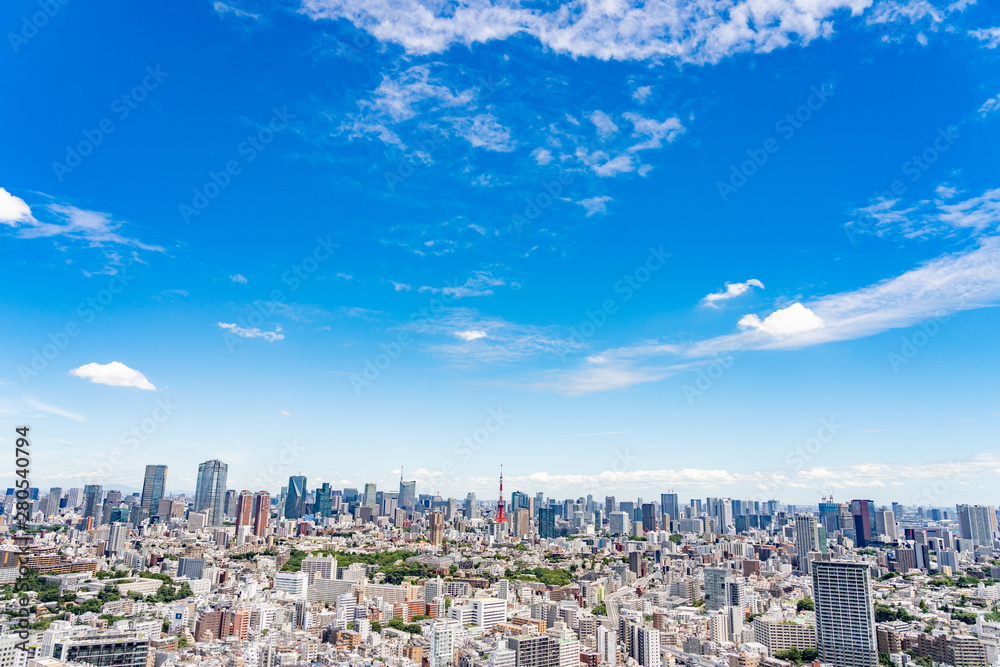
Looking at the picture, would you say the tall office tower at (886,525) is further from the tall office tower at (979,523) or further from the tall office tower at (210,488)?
the tall office tower at (210,488)

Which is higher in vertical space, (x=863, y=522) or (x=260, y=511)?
(x=863, y=522)

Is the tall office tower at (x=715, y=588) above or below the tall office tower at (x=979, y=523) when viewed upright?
below

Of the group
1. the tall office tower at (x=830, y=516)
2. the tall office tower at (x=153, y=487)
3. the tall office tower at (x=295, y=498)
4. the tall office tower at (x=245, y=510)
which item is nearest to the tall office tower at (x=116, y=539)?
the tall office tower at (x=245, y=510)

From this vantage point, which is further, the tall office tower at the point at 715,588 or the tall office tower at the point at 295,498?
the tall office tower at the point at 295,498

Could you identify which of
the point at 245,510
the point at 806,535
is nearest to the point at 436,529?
the point at 245,510

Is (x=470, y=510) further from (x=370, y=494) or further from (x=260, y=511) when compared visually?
(x=260, y=511)

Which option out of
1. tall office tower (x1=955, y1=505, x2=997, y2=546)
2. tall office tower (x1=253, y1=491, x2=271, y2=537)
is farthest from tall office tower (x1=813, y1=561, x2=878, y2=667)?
tall office tower (x1=253, y1=491, x2=271, y2=537)
